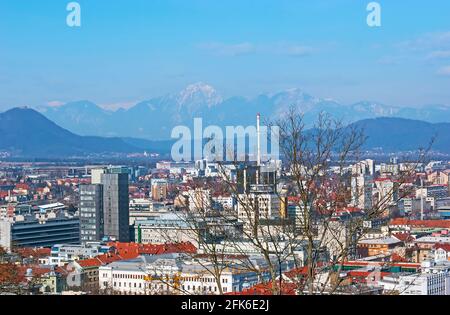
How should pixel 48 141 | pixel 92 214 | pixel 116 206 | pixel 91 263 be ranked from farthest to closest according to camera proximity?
pixel 48 141, pixel 92 214, pixel 116 206, pixel 91 263

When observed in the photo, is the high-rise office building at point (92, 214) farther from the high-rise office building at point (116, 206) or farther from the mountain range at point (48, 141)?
the mountain range at point (48, 141)

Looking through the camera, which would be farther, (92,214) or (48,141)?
(48,141)

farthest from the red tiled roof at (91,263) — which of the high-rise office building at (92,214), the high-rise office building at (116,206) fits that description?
the high-rise office building at (92,214)

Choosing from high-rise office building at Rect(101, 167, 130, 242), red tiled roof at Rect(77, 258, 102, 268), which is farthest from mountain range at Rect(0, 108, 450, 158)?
red tiled roof at Rect(77, 258, 102, 268)

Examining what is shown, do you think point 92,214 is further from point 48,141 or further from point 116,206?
point 48,141

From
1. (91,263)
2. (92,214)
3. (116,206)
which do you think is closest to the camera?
(91,263)

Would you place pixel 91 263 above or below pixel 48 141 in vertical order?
below

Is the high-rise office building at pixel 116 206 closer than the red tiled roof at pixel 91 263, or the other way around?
the red tiled roof at pixel 91 263

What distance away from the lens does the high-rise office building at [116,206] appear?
15.9 metres

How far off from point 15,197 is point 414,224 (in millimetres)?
10325

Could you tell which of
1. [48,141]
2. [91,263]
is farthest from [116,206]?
[48,141]

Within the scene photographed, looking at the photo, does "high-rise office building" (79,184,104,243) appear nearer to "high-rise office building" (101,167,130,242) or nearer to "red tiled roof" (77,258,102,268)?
"high-rise office building" (101,167,130,242)

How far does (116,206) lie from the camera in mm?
15961
